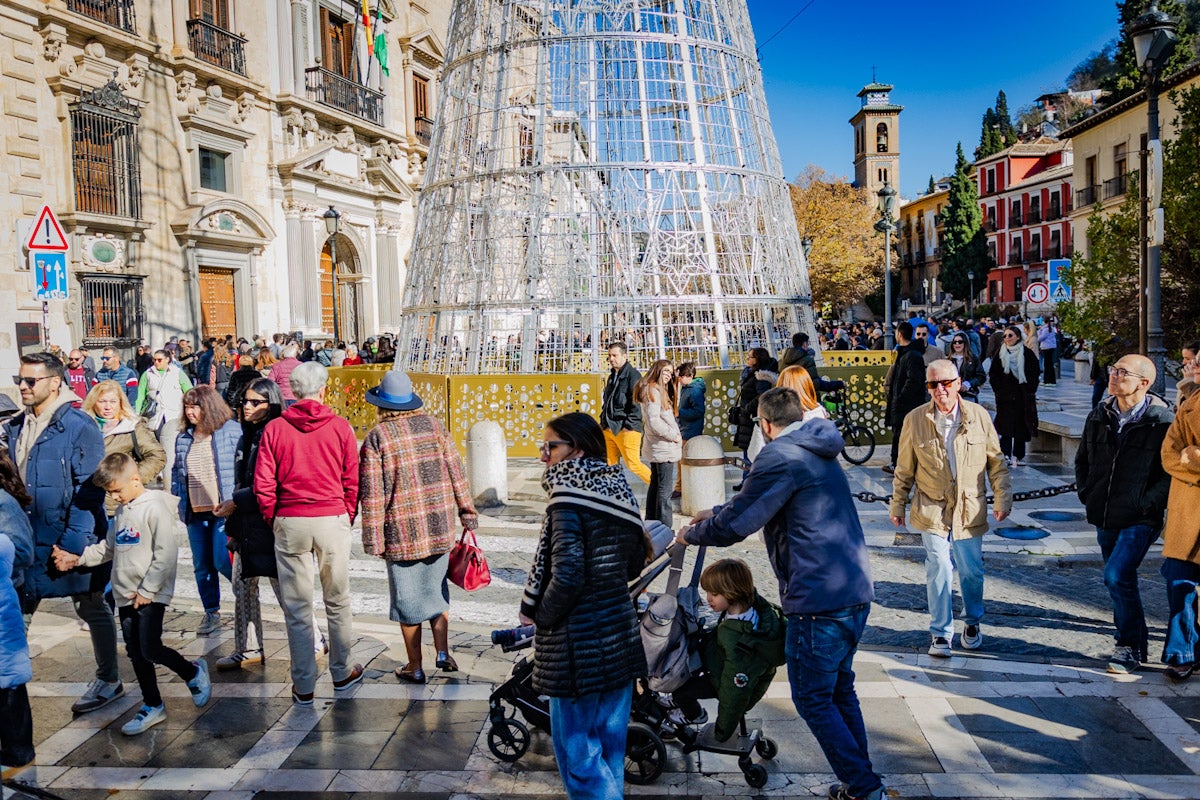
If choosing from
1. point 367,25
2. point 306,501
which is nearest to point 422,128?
point 367,25

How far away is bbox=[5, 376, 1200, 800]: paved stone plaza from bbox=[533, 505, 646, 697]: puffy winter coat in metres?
0.97

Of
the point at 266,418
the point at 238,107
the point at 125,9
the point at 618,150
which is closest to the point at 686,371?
the point at 618,150

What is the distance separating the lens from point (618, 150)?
40.9 ft

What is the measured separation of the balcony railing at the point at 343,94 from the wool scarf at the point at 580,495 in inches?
991

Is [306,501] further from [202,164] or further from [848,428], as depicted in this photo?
[202,164]

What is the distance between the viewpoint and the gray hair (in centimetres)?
500

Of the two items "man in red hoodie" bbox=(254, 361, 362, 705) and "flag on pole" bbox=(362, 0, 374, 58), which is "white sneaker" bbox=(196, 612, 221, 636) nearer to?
"man in red hoodie" bbox=(254, 361, 362, 705)

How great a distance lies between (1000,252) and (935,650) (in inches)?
2660

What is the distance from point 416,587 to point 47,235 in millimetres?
7047

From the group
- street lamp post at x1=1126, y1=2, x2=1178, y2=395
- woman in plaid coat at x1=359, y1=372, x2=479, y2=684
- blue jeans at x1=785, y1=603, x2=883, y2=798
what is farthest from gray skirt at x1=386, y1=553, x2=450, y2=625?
street lamp post at x1=1126, y1=2, x2=1178, y2=395

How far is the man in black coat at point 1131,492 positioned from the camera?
17.3 feet

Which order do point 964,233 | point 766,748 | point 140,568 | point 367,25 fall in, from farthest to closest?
point 964,233, point 367,25, point 140,568, point 766,748

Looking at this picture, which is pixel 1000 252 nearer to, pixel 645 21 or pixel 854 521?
pixel 645 21

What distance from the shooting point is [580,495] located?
330 cm
